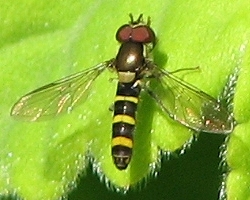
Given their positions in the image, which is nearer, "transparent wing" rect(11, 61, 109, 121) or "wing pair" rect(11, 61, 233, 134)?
"wing pair" rect(11, 61, 233, 134)

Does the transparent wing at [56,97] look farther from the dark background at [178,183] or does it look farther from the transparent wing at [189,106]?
the dark background at [178,183]

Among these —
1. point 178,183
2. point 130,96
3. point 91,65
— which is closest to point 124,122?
point 130,96

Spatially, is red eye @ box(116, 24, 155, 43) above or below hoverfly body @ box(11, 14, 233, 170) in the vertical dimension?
above

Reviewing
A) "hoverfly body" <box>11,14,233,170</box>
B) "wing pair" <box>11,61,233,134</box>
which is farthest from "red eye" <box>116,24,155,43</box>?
"wing pair" <box>11,61,233,134</box>

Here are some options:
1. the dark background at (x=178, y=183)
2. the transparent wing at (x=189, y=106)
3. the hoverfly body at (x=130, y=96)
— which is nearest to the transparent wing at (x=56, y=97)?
the hoverfly body at (x=130, y=96)

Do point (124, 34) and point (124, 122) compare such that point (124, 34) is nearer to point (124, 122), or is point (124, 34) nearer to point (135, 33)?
point (135, 33)

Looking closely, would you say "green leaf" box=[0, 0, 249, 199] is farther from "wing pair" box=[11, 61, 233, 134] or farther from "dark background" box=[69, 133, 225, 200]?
"dark background" box=[69, 133, 225, 200]
